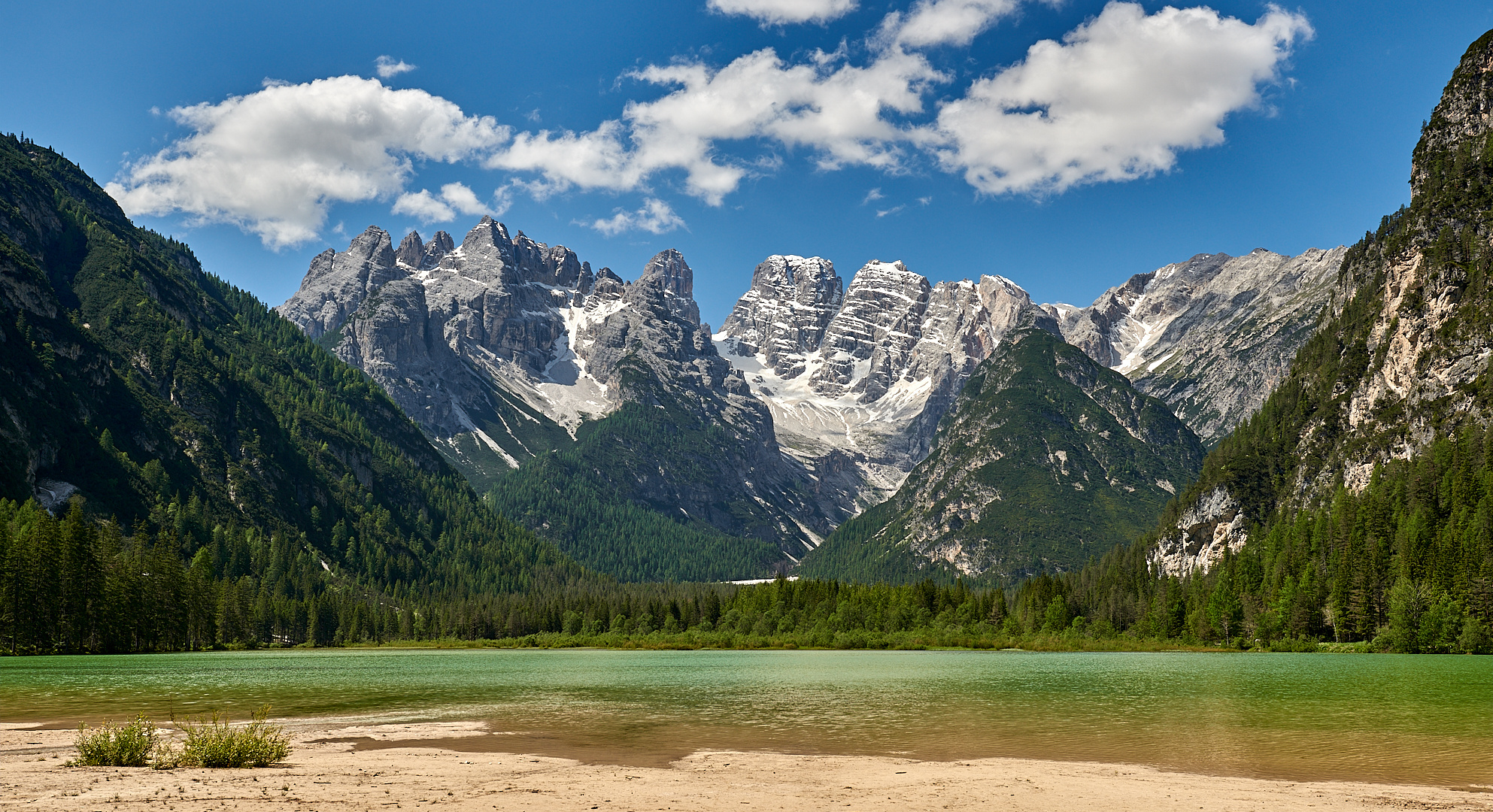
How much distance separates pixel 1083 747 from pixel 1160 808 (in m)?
13.5

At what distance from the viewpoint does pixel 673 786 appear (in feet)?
94.3

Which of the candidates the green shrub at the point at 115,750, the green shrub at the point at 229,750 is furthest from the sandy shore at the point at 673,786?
the green shrub at the point at 115,750

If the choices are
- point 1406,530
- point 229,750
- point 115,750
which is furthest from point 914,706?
point 1406,530

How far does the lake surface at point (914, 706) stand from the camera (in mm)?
37031

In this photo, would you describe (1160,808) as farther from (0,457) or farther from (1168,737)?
(0,457)

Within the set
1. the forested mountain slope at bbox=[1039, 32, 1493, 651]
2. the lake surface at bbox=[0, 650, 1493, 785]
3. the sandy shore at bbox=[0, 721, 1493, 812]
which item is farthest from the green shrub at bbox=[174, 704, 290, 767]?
the forested mountain slope at bbox=[1039, 32, 1493, 651]

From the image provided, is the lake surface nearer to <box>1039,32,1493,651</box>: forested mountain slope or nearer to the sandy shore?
the sandy shore

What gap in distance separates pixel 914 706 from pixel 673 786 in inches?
1170

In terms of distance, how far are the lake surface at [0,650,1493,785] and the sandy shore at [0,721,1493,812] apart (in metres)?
2.69

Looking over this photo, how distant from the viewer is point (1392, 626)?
118 m

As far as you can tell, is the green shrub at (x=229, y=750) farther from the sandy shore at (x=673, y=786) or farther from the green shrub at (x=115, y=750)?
the green shrub at (x=115, y=750)

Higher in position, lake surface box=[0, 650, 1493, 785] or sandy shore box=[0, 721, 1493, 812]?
sandy shore box=[0, 721, 1493, 812]

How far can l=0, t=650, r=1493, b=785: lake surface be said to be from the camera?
37031 mm

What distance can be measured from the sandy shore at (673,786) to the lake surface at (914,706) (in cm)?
269
